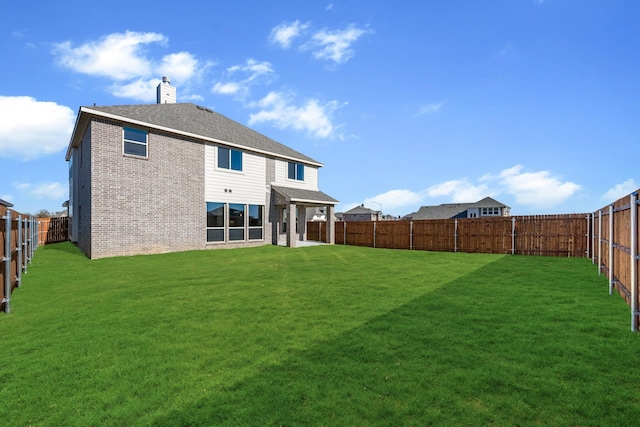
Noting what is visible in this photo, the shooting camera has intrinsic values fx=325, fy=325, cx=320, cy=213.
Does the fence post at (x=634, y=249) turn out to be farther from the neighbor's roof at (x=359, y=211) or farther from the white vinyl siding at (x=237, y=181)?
the neighbor's roof at (x=359, y=211)

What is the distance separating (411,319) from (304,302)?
89.9 inches

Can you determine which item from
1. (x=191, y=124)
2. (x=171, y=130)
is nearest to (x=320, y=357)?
(x=171, y=130)

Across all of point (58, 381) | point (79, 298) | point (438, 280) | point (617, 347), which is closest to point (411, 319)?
point (617, 347)

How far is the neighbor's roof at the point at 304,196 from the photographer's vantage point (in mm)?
21359

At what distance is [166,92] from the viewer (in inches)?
897

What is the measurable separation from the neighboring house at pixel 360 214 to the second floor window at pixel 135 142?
61800 millimetres

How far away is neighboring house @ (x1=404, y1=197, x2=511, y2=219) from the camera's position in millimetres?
57844

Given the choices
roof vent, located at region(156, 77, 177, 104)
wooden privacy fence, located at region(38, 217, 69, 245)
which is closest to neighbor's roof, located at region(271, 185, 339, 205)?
roof vent, located at region(156, 77, 177, 104)

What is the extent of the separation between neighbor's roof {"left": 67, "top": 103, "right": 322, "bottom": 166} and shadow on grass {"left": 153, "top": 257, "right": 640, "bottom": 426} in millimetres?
15814

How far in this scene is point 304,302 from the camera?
691 centimetres

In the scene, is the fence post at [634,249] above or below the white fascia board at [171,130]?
below

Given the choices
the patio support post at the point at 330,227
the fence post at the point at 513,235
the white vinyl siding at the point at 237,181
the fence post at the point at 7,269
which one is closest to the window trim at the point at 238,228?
the white vinyl siding at the point at 237,181

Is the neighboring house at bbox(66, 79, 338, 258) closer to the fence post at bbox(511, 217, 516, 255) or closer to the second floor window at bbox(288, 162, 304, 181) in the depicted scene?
the second floor window at bbox(288, 162, 304, 181)

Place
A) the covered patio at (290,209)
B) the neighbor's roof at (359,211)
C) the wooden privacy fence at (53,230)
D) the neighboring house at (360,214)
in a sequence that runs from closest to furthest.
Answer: the covered patio at (290,209) → the wooden privacy fence at (53,230) → the neighboring house at (360,214) → the neighbor's roof at (359,211)
